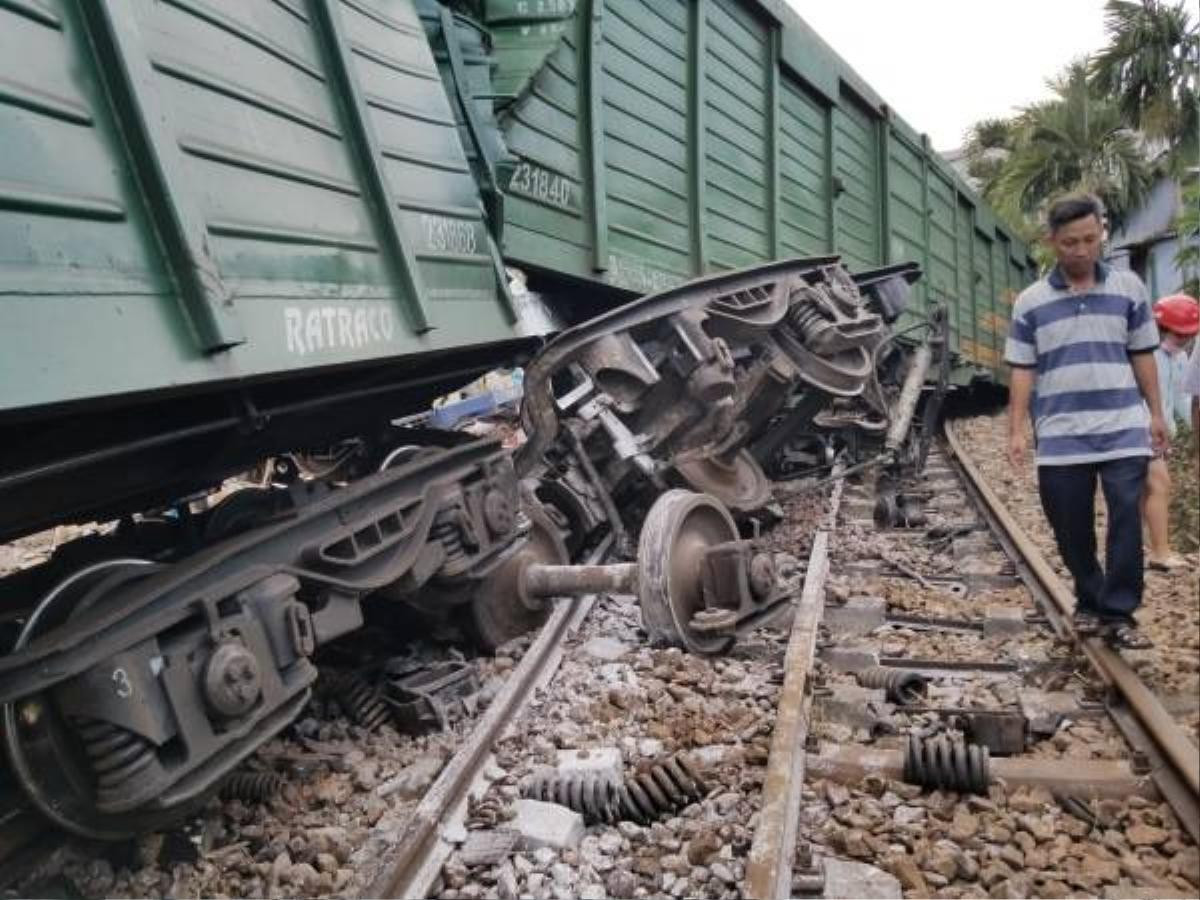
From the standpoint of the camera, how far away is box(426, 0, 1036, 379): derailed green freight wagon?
4.61 meters

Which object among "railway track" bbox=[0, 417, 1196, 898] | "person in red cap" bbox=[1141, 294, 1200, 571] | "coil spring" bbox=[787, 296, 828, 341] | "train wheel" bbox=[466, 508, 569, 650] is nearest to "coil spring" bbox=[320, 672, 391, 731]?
"railway track" bbox=[0, 417, 1196, 898]

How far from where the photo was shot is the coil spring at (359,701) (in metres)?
3.37

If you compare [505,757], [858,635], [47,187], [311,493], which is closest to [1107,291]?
[858,635]

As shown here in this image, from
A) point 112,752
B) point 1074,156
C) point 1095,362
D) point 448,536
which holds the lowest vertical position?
point 112,752

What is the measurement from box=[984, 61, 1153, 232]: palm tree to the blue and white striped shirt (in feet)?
82.8

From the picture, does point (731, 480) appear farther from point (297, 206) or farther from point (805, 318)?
point (297, 206)

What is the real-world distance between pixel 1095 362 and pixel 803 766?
69.9 inches

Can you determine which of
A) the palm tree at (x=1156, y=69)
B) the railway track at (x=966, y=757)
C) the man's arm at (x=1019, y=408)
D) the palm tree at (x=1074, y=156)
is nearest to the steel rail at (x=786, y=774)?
the railway track at (x=966, y=757)

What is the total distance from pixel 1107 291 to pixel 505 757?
2.54 metres

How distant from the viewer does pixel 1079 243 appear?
132 inches

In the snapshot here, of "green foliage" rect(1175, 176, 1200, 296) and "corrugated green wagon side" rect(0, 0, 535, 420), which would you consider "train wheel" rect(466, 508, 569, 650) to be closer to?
"corrugated green wagon side" rect(0, 0, 535, 420)

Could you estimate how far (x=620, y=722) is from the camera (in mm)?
3221

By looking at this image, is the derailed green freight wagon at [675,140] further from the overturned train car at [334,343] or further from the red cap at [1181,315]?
the red cap at [1181,315]

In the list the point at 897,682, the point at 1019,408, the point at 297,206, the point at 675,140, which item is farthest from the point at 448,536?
the point at 675,140
